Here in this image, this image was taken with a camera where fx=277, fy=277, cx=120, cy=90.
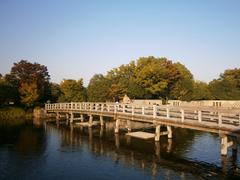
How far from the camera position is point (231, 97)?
217 ft

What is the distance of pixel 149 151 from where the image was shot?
23.5 metres

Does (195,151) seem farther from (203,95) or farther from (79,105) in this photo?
(203,95)

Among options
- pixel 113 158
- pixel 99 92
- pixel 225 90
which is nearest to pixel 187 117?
pixel 113 158

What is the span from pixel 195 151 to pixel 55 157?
11680 mm

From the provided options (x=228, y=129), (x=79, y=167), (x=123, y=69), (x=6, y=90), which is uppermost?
(x=123, y=69)

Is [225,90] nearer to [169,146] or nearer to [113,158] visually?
[169,146]

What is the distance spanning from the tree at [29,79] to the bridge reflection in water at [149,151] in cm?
2296

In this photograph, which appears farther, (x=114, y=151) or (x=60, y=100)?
(x=60, y=100)

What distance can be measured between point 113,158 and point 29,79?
40792mm

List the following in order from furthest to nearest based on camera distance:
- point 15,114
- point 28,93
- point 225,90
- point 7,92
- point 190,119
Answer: point 225,90, point 28,93, point 7,92, point 15,114, point 190,119

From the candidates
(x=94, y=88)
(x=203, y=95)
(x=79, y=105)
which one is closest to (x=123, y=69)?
(x=94, y=88)

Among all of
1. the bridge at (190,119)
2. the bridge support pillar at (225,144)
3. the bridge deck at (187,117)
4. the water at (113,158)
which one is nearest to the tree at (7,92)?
the bridge deck at (187,117)

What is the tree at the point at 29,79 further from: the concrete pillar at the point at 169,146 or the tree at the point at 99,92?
the concrete pillar at the point at 169,146

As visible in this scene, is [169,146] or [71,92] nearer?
[169,146]
